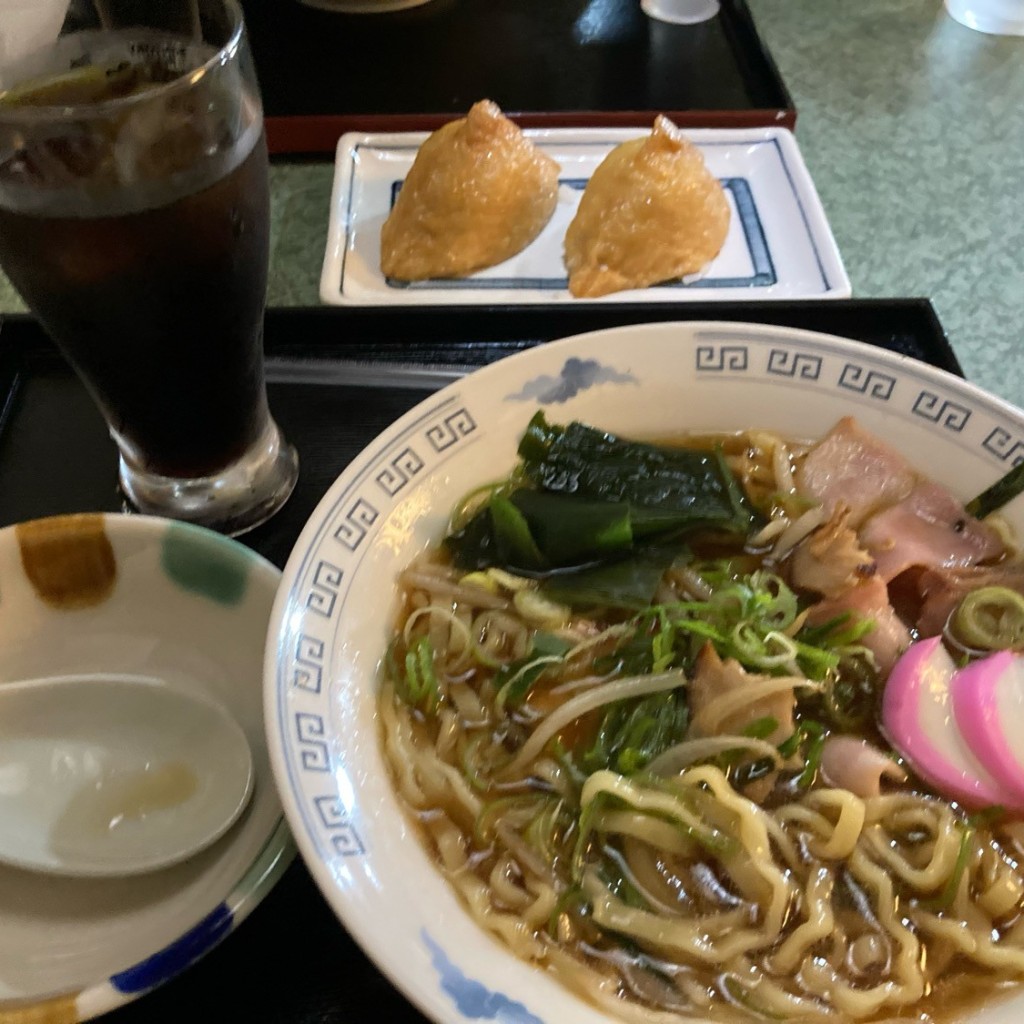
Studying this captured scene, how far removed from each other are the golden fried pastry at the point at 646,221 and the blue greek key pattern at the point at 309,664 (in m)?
1.25

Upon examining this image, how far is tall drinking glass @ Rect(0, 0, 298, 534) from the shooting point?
1.07 metres

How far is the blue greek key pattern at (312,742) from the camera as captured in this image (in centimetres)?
98

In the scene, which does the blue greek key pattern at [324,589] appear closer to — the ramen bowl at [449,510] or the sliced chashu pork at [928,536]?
the ramen bowl at [449,510]

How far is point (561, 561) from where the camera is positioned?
1292 millimetres

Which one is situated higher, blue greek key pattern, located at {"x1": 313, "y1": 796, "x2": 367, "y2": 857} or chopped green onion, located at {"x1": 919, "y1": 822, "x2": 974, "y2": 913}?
blue greek key pattern, located at {"x1": 313, "y1": 796, "x2": 367, "y2": 857}

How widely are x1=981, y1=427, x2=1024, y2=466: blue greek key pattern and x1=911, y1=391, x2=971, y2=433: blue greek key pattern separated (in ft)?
0.13

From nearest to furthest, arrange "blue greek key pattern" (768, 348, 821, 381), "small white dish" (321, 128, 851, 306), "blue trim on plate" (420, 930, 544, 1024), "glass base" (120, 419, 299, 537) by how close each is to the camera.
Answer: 1. "blue trim on plate" (420, 930, 544, 1024)
2. "blue greek key pattern" (768, 348, 821, 381)
3. "glass base" (120, 419, 299, 537)
4. "small white dish" (321, 128, 851, 306)

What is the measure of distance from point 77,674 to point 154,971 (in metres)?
0.50

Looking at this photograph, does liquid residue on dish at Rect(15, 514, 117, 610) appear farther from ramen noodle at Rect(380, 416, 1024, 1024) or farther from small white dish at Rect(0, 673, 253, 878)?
ramen noodle at Rect(380, 416, 1024, 1024)

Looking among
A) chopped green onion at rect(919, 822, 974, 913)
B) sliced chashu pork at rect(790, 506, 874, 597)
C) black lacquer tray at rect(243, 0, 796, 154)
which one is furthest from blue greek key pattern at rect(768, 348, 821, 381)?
black lacquer tray at rect(243, 0, 796, 154)

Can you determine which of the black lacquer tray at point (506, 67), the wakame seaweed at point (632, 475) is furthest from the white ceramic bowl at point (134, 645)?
the black lacquer tray at point (506, 67)

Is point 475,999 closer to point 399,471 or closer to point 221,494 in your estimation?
point 399,471

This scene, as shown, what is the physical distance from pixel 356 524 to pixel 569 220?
1.41 m

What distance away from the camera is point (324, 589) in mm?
1129
